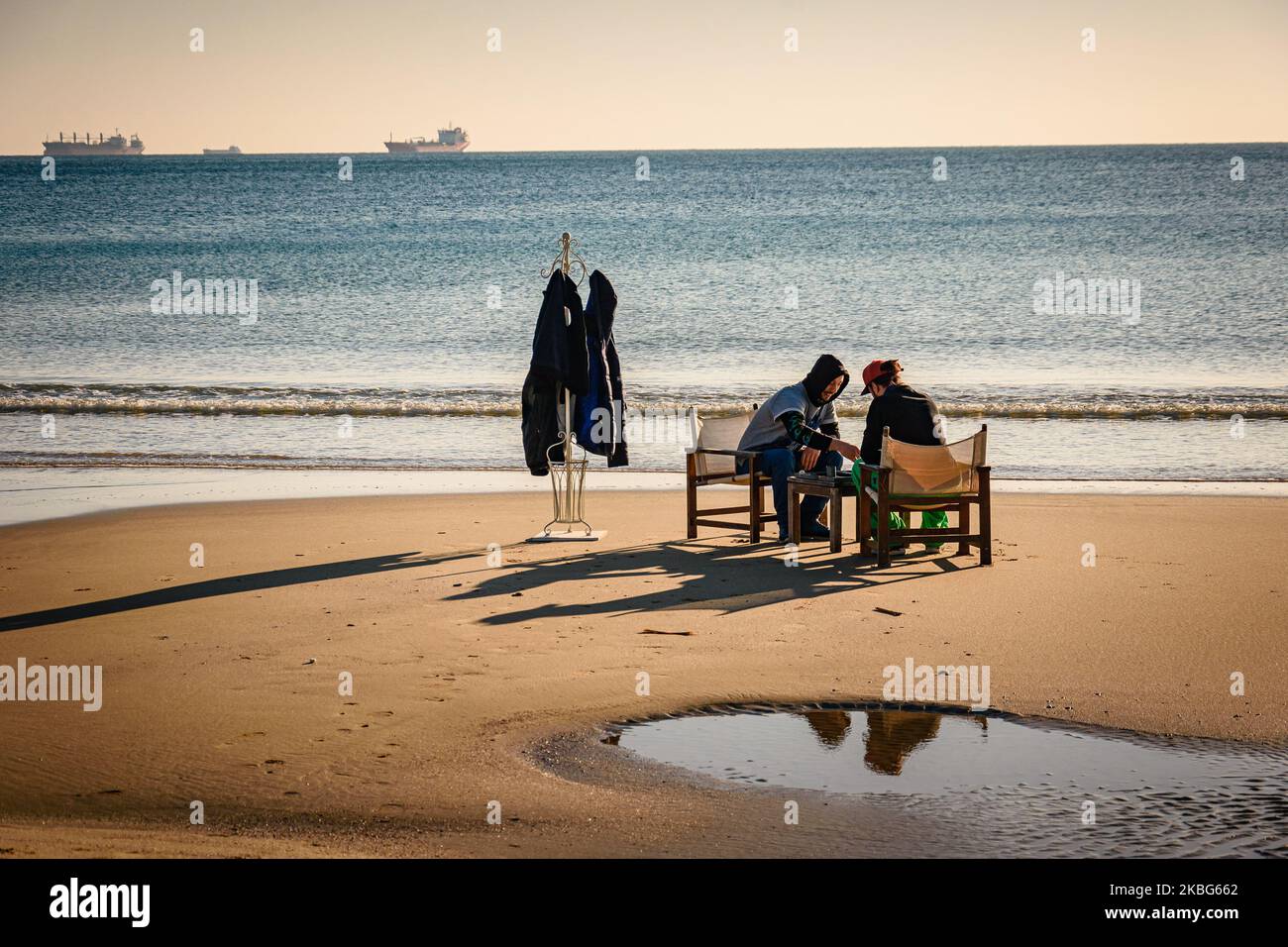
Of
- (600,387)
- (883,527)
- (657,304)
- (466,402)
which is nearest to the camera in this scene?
(883,527)

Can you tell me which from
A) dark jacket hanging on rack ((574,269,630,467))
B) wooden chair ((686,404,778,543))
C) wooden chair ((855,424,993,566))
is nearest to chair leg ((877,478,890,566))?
wooden chair ((855,424,993,566))

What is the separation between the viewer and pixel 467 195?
66500 mm

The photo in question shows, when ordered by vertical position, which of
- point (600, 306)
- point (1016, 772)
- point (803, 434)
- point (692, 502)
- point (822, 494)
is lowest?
point (1016, 772)

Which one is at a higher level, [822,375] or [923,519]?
[822,375]

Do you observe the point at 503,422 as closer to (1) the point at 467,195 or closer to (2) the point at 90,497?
(2) the point at 90,497

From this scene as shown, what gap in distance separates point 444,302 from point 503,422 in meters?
19.3

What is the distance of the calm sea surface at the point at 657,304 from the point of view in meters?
17.8

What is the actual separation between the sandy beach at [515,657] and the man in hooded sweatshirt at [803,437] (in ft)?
1.57

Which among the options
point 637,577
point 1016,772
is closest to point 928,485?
point 637,577

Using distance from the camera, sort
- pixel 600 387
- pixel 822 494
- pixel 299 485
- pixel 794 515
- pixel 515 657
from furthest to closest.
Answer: pixel 299 485 → pixel 600 387 → pixel 794 515 → pixel 822 494 → pixel 515 657

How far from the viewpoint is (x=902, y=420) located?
9055mm

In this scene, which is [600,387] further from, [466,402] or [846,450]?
[466,402]

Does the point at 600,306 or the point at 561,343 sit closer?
the point at 561,343

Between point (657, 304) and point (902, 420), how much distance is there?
27871 mm
